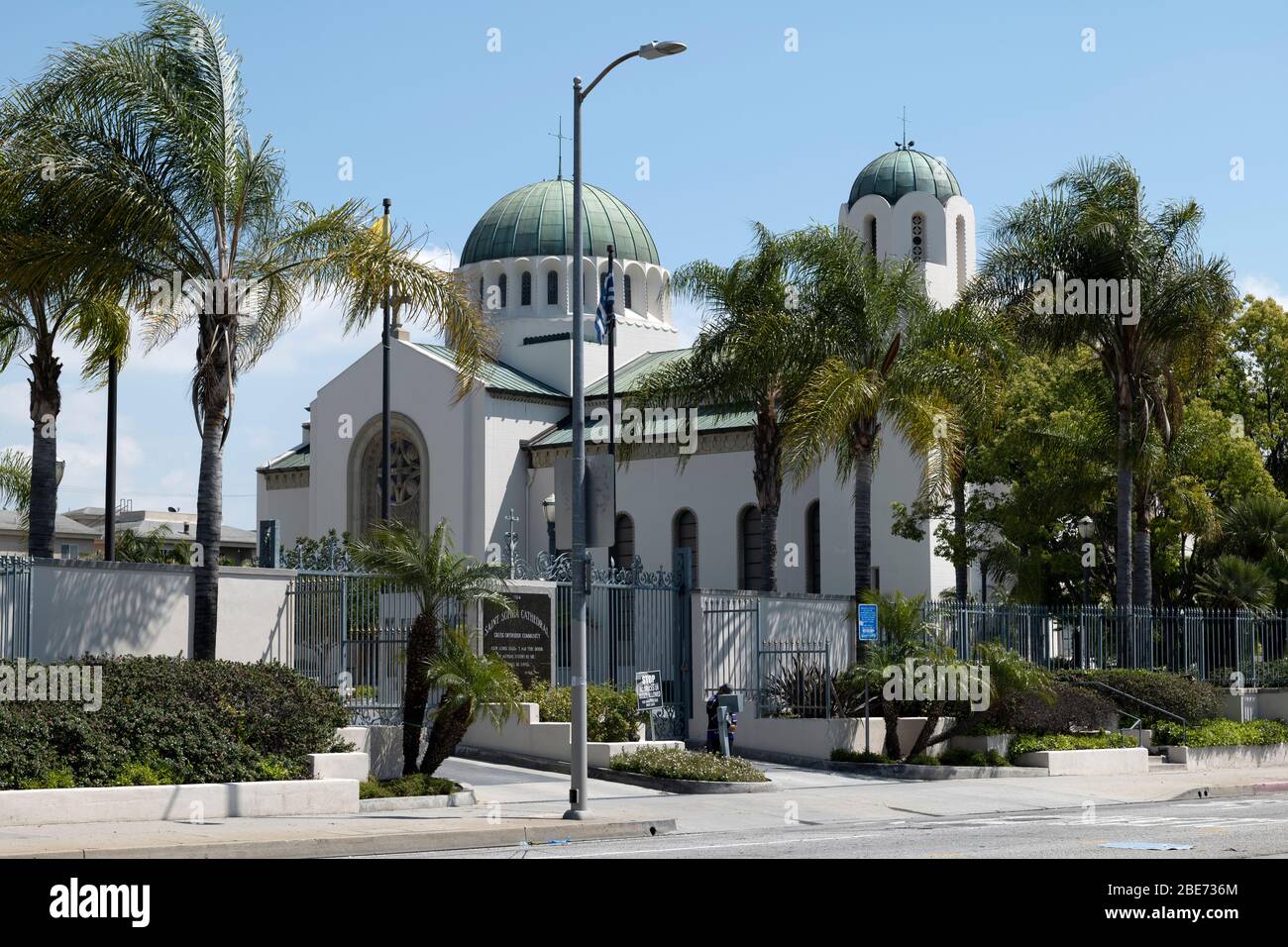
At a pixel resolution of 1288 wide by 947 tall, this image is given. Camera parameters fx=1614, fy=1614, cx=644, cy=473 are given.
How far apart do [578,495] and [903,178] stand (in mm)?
35599

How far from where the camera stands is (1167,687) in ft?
97.3

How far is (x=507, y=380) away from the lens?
53.2 meters

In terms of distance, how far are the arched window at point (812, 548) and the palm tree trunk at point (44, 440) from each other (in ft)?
87.8

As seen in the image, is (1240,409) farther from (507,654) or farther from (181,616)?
(181,616)

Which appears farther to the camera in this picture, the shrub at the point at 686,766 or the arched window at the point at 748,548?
the arched window at the point at 748,548

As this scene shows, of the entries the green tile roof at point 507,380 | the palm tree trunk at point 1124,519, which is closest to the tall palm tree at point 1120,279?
the palm tree trunk at point 1124,519

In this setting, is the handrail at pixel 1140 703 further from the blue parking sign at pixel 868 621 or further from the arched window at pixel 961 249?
the arched window at pixel 961 249

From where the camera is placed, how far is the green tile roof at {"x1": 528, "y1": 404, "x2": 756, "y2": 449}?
46.7 meters

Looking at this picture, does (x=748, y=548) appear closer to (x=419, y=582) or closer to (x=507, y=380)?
(x=507, y=380)

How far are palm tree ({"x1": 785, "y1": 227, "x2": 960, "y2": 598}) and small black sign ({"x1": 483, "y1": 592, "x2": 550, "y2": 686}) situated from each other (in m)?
4.92

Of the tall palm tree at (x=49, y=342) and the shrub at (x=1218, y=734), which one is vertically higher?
the tall palm tree at (x=49, y=342)

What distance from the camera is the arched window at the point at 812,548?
153 ft

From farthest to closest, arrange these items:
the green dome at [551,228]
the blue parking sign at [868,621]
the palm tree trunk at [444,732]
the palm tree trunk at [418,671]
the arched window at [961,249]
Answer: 1. the green dome at [551,228]
2. the arched window at [961,249]
3. the blue parking sign at [868,621]
4. the palm tree trunk at [418,671]
5. the palm tree trunk at [444,732]
